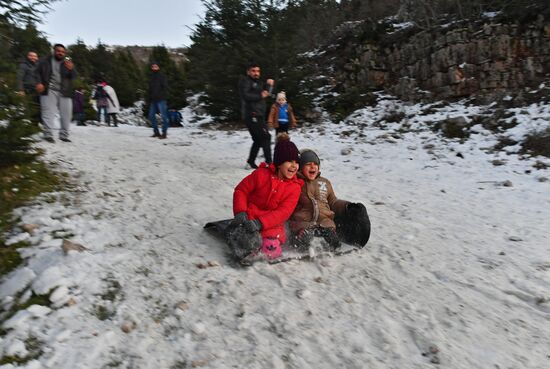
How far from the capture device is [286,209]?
415 centimetres

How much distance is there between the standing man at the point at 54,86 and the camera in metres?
8.08

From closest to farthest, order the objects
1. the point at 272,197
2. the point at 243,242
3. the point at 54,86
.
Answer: the point at 243,242
the point at 272,197
the point at 54,86

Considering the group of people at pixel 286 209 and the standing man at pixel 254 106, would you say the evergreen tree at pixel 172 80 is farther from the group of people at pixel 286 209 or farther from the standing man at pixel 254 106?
the group of people at pixel 286 209

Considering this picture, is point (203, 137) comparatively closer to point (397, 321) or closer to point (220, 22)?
point (220, 22)

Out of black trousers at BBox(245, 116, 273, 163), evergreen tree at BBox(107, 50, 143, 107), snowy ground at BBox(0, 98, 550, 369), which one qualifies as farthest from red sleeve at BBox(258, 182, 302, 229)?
evergreen tree at BBox(107, 50, 143, 107)

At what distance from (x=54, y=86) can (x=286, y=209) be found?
271 inches

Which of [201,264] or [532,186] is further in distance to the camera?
[532,186]

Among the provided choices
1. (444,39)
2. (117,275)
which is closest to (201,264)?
(117,275)

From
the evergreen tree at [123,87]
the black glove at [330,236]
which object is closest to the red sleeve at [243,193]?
the black glove at [330,236]

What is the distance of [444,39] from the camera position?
44.7ft

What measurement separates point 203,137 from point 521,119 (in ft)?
30.8

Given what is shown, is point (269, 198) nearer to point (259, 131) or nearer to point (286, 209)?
point (286, 209)

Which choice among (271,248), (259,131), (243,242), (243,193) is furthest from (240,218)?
(259,131)

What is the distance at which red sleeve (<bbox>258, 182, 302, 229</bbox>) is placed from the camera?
400 cm
